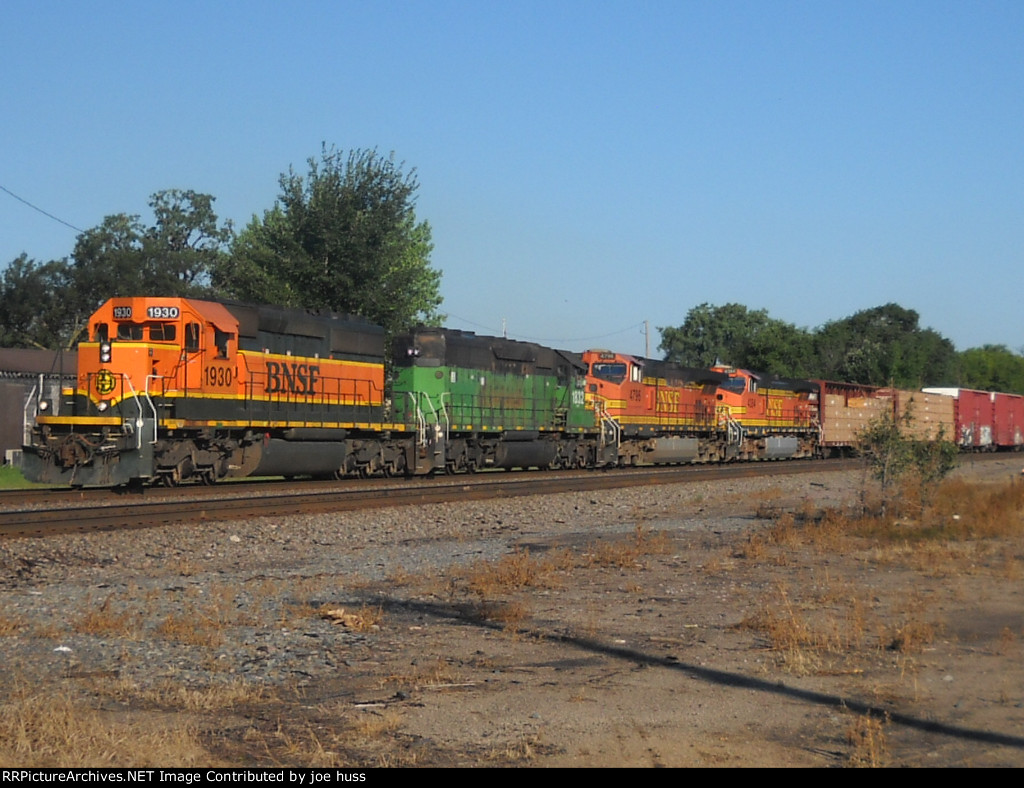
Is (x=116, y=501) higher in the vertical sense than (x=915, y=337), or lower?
lower

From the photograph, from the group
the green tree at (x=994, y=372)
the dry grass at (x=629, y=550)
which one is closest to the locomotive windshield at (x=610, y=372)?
the dry grass at (x=629, y=550)

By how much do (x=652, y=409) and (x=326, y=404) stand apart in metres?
16.0

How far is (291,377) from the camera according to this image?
2308cm

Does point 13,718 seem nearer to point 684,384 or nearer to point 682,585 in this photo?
point 682,585

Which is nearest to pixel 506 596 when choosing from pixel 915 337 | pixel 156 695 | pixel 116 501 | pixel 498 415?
pixel 156 695

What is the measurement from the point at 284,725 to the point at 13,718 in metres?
1.42

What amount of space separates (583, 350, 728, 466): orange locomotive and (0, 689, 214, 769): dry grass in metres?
28.5

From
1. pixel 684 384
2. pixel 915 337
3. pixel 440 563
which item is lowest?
pixel 440 563

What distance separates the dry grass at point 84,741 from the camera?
515 cm

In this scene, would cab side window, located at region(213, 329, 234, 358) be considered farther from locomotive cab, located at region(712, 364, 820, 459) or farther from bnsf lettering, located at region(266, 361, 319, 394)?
locomotive cab, located at region(712, 364, 820, 459)

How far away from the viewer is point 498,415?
2975 cm

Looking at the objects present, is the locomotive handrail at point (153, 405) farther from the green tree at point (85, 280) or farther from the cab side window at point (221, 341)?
the green tree at point (85, 280)

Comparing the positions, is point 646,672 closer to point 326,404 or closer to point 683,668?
point 683,668
